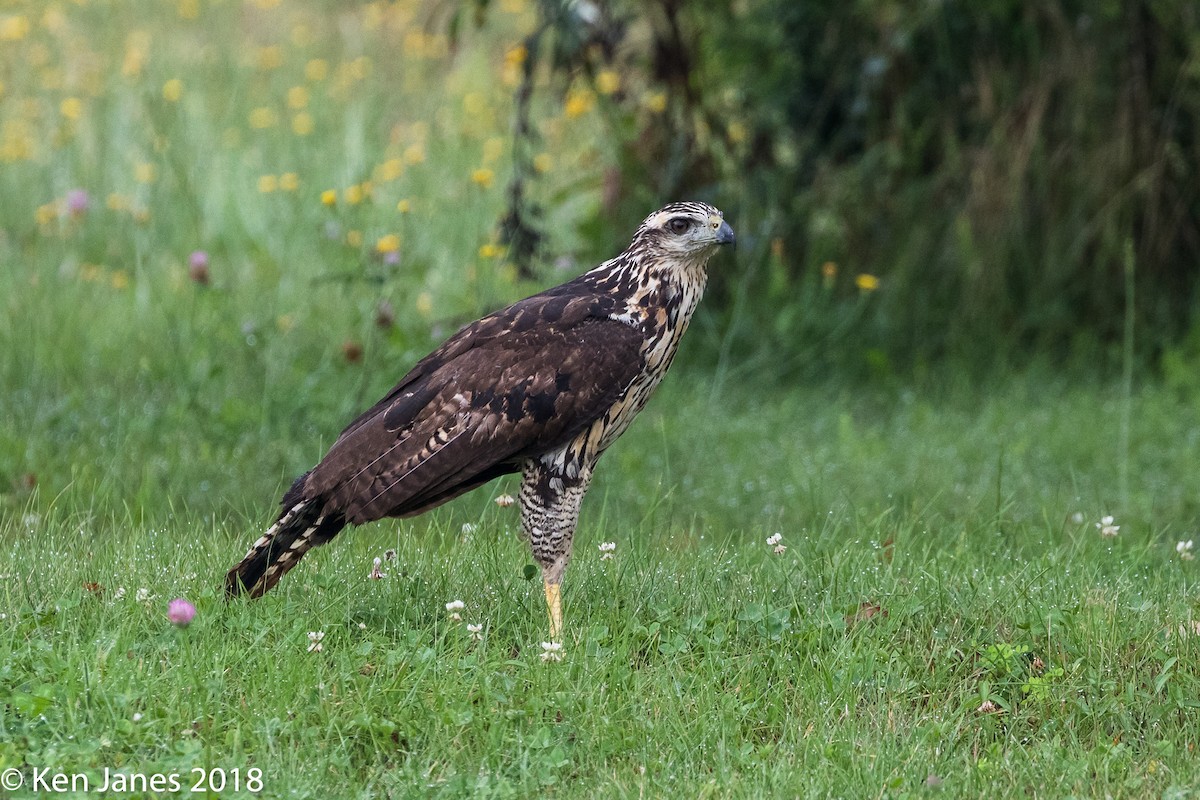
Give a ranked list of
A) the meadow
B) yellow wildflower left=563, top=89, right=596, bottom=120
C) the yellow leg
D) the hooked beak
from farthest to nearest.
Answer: yellow wildflower left=563, top=89, right=596, bottom=120 < the hooked beak < the yellow leg < the meadow

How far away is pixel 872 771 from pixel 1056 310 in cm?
536

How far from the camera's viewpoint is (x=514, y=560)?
5.25 meters

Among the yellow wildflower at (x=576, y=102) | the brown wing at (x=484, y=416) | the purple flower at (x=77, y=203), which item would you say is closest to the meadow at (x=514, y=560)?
the purple flower at (x=77, y=203)

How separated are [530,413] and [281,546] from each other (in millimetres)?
852

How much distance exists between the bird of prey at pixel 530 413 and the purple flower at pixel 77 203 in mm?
5161

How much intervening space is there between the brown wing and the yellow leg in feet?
1.40

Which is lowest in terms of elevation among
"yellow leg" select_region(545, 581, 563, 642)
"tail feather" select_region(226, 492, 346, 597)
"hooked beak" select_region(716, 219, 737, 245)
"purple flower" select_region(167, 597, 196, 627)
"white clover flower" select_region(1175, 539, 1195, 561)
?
"white clover flower" select_region(1175, 539, 1195, 561)

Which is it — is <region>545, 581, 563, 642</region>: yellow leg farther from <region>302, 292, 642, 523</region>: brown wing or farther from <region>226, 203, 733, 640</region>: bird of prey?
<region>302, 292, 642, 523</region>: brown wing

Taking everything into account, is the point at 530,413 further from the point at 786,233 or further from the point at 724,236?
the point at 786,233

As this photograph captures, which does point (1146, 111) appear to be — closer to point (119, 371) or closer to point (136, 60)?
point (119, 371)

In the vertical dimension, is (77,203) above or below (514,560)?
above

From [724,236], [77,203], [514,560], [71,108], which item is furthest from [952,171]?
[71,108]

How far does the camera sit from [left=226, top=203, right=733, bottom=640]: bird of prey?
4.70 metres

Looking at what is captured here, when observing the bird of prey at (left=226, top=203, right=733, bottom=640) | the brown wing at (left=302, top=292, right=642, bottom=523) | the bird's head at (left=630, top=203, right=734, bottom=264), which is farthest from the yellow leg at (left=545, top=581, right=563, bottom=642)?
the bird's head at (left=630, top=203, right=734, bottom=264)
